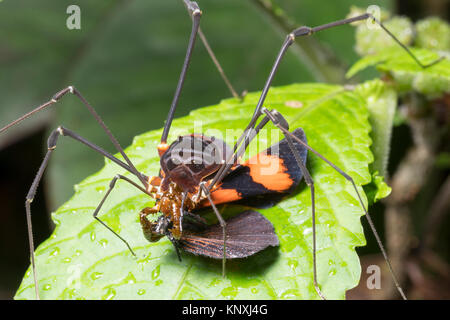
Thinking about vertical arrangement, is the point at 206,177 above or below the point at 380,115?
below

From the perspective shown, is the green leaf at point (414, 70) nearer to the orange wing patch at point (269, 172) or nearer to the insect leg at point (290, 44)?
the insect leg at point (290, 44)

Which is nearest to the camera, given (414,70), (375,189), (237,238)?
(237,238)

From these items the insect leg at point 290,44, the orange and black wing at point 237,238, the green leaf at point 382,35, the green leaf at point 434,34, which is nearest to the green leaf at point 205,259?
the orange and black wing at point 237,238

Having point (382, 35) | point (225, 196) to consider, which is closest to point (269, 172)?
point (225, 196)

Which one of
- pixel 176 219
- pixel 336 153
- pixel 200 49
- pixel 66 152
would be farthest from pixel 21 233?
pixel 336 153

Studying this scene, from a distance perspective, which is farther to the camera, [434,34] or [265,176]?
[434,34]

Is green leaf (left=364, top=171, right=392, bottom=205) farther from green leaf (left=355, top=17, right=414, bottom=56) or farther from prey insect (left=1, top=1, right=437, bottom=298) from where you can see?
green leaf (left=355, top=17, right=414, bottom=56)

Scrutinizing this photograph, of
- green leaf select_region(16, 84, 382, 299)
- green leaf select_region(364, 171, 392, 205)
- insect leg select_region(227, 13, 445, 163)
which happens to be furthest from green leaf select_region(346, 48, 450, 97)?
green leaf select_region(364, 171, 392, 205)

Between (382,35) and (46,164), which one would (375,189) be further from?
(46,164)
